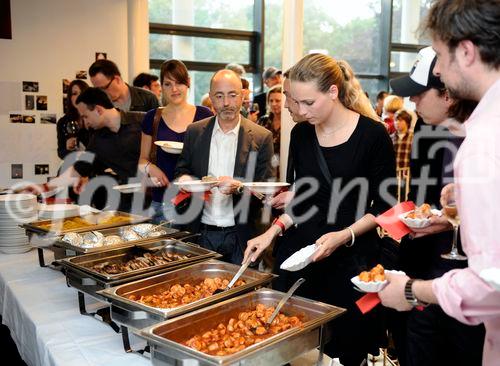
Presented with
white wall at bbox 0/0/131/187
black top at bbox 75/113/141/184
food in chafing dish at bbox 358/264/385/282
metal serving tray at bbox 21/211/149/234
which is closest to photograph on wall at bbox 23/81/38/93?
white wall at bbox 0/0/131/187

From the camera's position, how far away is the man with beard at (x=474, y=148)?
84cm

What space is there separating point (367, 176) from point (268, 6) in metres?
5.01

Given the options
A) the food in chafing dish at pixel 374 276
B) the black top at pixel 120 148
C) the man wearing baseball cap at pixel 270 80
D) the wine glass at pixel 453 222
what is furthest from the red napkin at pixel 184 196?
the man wearing baseball cap at pixel 270 80

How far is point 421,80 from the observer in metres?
Result: 1.50

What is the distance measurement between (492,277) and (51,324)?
3.82 ft

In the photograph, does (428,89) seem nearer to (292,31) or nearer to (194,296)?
(194,296)

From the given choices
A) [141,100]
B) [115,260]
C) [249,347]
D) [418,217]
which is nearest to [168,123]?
[141,100]

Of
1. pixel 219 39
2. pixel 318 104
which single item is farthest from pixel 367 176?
pixel 219 39

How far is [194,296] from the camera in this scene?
147 cm

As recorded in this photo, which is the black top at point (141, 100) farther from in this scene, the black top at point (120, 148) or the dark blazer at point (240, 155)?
the dark blazer at point (240, 155)

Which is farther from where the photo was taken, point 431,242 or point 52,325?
point 431,242

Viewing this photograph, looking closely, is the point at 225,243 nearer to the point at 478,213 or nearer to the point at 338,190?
the point at 338,190

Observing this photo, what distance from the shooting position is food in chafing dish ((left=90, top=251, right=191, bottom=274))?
63.5 inches

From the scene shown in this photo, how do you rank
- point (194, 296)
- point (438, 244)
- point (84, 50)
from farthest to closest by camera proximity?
point (84, 50)
point (438, 244)
point (194, 296)
